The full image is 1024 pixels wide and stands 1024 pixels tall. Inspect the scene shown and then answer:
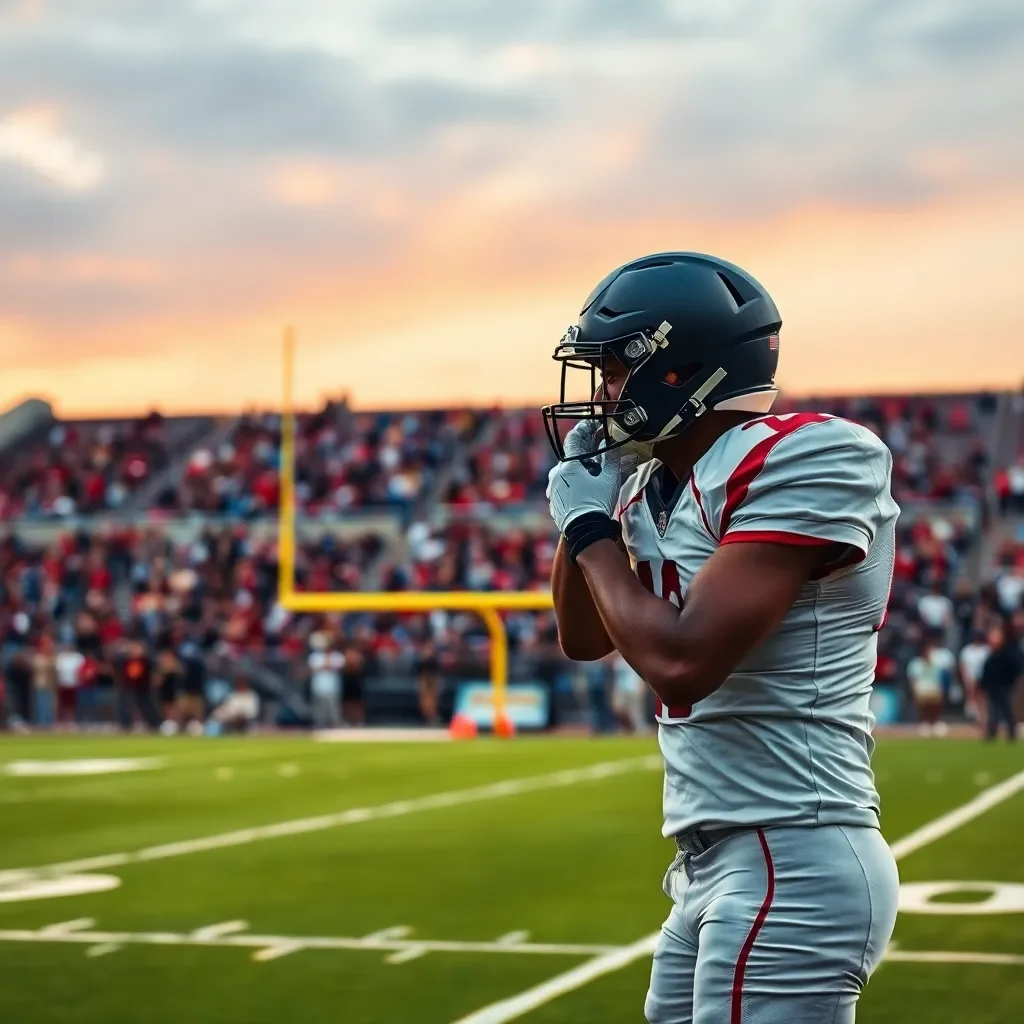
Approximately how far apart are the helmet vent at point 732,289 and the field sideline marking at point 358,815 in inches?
286

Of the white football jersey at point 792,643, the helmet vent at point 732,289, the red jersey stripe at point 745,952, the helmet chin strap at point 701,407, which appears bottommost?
the red jersey stripe at point 745,952

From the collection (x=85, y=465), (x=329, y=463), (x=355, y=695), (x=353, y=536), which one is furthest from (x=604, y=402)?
(x=85, y=465)

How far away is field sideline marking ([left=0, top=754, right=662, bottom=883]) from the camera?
32.7ft

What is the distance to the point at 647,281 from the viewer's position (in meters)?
2.78

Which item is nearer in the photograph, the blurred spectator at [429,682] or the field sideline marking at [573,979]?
the field sideline marking at [573,979]

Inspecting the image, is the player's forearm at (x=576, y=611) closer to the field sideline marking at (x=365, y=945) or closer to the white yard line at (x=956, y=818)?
the field sideline marking at (x=365, y=945)

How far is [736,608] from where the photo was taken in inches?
97.7

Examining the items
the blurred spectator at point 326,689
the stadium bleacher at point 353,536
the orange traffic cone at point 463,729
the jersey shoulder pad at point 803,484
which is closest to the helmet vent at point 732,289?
the jersey shoulder pad at point 803,484

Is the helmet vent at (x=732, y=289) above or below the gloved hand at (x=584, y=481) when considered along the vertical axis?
above

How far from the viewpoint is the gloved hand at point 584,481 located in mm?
2730

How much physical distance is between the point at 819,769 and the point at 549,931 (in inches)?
198

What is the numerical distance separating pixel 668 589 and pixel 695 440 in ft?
0.77

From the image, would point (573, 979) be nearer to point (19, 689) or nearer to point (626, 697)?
point (626, 697)

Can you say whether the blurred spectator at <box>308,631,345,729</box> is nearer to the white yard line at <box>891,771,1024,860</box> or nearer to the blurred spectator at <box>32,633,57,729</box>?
the blurred spectator at <box>32,633,57,729</box>
